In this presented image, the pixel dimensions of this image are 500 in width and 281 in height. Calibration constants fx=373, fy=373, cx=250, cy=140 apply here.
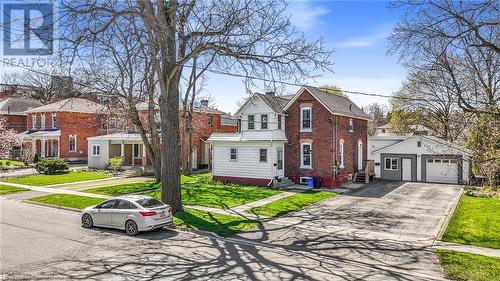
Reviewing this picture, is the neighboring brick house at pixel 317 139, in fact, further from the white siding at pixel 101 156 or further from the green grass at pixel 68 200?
the white siding at pixel 101 156

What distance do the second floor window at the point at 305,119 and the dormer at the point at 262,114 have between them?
5.09 feet

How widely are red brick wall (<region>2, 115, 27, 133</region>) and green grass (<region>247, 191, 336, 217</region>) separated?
52361 mm

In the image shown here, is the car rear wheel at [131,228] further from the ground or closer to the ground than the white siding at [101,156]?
closer to the ground

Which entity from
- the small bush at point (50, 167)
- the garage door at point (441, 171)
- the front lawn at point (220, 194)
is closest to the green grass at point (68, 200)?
the front lawn at point (220, 194)

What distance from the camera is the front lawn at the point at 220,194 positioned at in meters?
22.9

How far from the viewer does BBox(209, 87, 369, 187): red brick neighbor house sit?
3027 cm

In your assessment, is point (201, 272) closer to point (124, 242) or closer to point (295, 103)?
point (124, 242)

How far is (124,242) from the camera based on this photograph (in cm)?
1471

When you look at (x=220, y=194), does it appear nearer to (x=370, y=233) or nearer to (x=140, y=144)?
(x=370, y=233)

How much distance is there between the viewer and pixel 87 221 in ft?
56.1

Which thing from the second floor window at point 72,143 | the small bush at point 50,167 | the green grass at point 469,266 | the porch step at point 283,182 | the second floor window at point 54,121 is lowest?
the green grass at point 469,266

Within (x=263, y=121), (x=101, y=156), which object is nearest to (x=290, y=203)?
(x=263, y=121)

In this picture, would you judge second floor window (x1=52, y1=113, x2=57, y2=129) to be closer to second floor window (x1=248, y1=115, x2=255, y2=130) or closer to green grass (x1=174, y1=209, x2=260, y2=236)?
second floor window (x1=248, y1=115, x2=255, y2=130)

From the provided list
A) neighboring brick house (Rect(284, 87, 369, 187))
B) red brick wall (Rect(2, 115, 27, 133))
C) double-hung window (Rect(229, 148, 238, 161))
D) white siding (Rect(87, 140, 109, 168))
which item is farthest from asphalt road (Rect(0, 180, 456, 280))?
red brick wall (Rect(2, 115, 27, 133))
